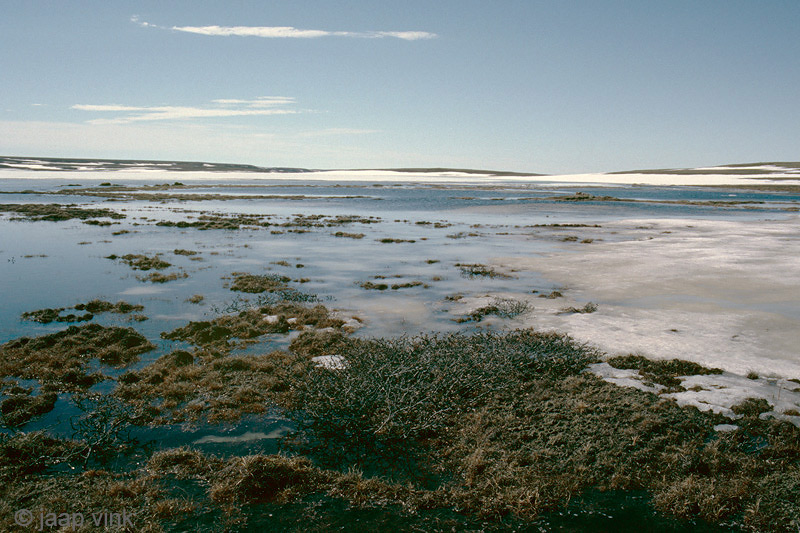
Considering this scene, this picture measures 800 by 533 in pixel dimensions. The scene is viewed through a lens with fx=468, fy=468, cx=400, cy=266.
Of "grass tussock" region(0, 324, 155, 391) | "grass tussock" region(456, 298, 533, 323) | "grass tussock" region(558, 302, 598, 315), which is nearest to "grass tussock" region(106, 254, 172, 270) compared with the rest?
"grass tussock" region(0, 324, 155, 391)

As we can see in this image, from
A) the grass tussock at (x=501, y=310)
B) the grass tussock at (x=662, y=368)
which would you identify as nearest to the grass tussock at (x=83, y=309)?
the grass tussock at (x=501, y=310)

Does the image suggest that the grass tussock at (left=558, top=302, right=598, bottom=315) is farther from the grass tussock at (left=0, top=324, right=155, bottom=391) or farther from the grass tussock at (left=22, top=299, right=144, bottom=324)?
the grass tussock at (left=22, top=299, right=144, bottom=324)

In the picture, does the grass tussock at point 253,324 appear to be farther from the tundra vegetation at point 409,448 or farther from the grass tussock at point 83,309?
the grass tussock at point 83,309

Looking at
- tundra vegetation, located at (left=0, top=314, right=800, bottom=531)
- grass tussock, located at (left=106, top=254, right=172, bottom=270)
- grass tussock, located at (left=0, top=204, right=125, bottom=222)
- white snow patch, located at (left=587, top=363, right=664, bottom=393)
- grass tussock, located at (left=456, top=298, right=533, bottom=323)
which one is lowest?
tundra vegetation, located at (left=0, top=314, right=800, bottom=531)

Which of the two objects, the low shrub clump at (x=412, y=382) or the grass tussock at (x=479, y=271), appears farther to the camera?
the grass tussock at (x=479, y=271)

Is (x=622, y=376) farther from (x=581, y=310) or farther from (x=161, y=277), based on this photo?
(x=161, y=277)

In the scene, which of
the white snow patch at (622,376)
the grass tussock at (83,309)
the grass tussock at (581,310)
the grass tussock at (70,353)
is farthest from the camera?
the grass tussock at (581,310)

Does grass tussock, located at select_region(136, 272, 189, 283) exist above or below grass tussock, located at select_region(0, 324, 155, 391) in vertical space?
above

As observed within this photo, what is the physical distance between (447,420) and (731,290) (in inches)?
717

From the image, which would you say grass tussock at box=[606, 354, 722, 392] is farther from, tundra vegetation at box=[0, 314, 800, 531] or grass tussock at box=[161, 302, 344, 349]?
grass tussock at box=[161, 302, 344, 349]

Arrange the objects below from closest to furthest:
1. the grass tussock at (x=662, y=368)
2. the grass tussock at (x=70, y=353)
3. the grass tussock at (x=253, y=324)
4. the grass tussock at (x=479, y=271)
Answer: the grass tussock at (x=662, y=368), the grass tussock at (x=70, y=353), the grass tussock at (x=253, y=324), the grass tussock at (x=479, y=271)

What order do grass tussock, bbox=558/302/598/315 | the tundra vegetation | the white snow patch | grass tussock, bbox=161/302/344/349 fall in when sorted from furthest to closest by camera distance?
1. grass tussock, bbox=558/302/598/315
2. grass tussock, bbox=161/302/344/349
3. the white snow patch
4. the tundra vegetation

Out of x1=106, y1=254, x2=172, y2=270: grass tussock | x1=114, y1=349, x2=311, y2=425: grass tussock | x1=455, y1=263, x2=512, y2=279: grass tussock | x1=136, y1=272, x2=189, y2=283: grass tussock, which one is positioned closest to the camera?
x1=114, y1=349, x2=311, y2=425: grass tussock

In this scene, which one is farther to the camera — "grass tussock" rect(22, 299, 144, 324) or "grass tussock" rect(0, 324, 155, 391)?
"grass tussock" rect(22, 299, 144, 324)
